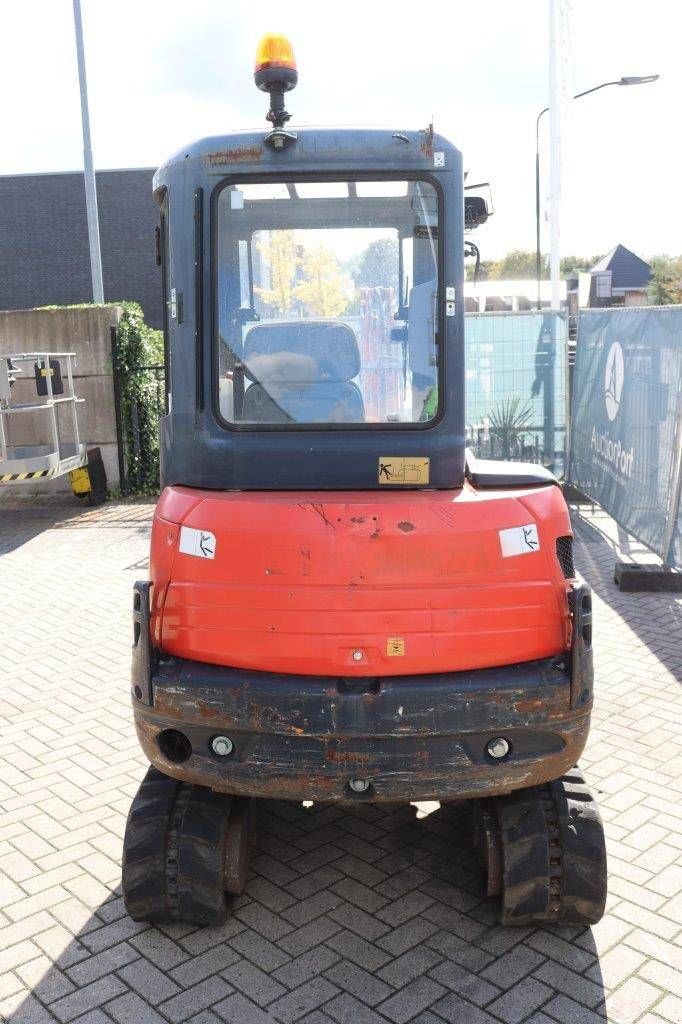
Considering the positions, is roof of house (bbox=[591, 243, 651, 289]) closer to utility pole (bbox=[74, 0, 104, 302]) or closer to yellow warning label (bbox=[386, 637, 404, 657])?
utility pole (bbox=[74, 0, 104, 302])

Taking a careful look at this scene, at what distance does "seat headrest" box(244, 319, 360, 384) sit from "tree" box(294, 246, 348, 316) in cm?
5

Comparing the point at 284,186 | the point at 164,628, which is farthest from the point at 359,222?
the point at 164,628

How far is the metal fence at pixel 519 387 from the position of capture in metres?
11.8

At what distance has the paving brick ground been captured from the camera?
3.25 m

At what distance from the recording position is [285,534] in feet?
10.4

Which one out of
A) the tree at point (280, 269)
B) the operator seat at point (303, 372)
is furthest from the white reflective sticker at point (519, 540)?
the tree at point (280, 269)

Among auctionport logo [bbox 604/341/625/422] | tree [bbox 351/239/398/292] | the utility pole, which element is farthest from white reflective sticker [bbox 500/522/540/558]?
the utility pole

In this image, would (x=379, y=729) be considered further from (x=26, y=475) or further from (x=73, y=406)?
(x=73, y=406)

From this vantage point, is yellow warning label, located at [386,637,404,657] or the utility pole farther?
the utility pole

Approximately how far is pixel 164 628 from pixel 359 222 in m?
1.58

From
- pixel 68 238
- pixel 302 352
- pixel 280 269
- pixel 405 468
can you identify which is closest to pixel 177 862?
pixel 405 468

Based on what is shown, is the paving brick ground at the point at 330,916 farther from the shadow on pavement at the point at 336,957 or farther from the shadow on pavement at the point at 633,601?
the shadow on pavement at the point at 633,601

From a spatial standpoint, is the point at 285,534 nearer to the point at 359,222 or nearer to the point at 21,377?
the point at 359,222

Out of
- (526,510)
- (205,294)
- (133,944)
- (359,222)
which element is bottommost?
(133,944)
